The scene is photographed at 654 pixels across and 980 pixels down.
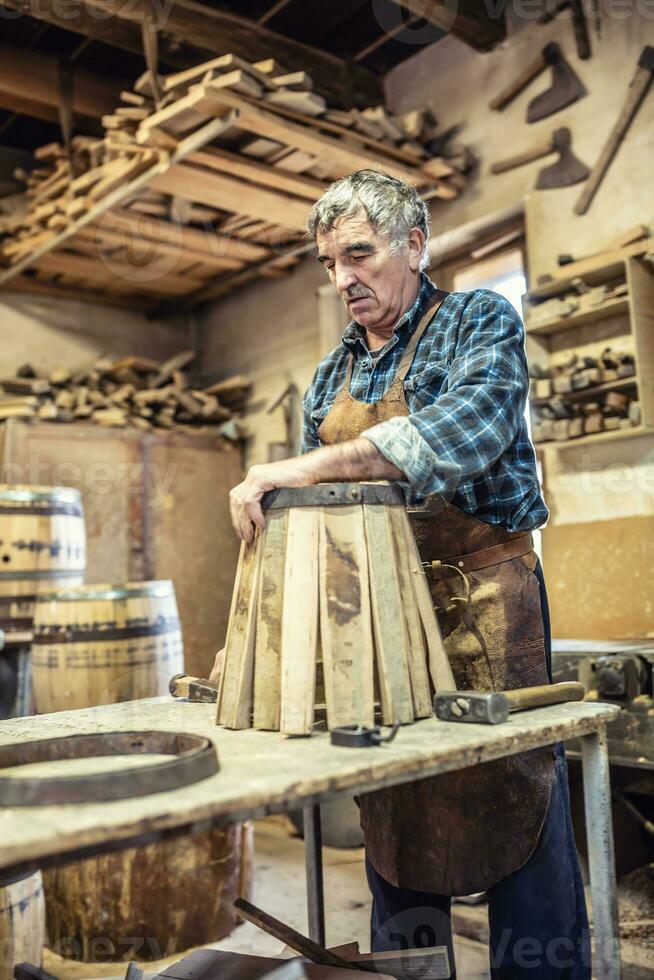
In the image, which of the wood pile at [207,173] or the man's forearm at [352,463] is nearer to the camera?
the man's forearm at [352,463]

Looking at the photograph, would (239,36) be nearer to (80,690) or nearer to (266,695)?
(80,690)

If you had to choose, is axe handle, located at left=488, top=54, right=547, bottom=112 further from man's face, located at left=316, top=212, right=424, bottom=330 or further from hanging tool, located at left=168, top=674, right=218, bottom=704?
hanging tool, located at left=168, top=674, right=218, bottom=704

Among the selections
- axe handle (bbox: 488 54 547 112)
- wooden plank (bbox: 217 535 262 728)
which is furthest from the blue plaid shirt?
axe handle (bbox: 488 54 547 112)

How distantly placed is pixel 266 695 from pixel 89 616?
2.32 metres

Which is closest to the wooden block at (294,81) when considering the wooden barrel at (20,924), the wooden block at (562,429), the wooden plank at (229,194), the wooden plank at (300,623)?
the wooden plank at (229,194)

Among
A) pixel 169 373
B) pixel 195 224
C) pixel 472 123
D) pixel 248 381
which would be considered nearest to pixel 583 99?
pixel 472 123

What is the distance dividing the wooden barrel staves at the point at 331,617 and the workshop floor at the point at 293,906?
6.46 feet

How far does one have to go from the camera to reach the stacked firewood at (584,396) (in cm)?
398

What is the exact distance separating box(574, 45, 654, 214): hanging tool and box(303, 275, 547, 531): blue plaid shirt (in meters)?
2.58

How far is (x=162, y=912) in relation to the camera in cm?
330

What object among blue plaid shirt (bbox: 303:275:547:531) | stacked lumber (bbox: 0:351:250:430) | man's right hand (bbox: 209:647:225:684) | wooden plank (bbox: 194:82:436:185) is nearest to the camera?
blue plaid shirt (bbox: 303:275:547:531)

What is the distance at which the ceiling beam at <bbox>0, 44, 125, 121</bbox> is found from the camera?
5.66m

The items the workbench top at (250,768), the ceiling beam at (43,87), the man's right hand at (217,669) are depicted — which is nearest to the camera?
the workbench top at (250,768)

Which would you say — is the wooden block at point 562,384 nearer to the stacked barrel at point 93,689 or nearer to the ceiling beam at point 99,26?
the stacked barrel at point 93,689
